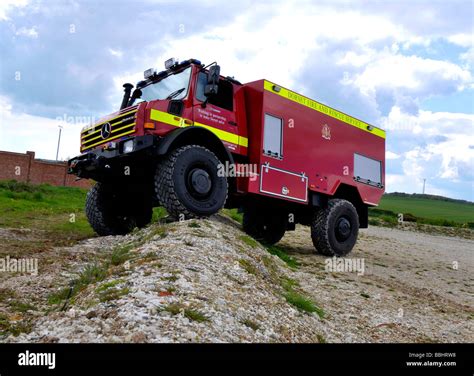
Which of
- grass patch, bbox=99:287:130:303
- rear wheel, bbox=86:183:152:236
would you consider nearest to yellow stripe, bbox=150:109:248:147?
rear wheel, bbox=86:183:152:236

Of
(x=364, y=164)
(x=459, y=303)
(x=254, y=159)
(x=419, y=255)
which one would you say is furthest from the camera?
(x=419, y=255)

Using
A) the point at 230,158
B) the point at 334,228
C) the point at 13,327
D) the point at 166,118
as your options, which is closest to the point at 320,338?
the point at 13,327

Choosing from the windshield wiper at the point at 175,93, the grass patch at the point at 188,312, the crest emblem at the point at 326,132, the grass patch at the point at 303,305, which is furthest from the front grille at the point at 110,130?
the crest emblem at the point at 326,132

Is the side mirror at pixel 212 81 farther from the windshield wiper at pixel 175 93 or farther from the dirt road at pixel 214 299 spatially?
the dirt road at pixel 214 299

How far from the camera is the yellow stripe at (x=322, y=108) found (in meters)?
10.1

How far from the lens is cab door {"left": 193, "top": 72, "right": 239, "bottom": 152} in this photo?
27.8ft

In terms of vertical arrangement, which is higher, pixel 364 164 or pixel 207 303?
pixel 364 164

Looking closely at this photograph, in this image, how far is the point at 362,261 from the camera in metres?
11.4

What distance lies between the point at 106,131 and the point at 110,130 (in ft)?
0.34

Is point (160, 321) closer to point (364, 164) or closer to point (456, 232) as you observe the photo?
point (364, 164)

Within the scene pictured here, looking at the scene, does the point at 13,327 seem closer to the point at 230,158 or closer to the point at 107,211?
the point at 230,158

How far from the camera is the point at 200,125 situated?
27.5ft

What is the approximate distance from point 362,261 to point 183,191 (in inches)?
225
